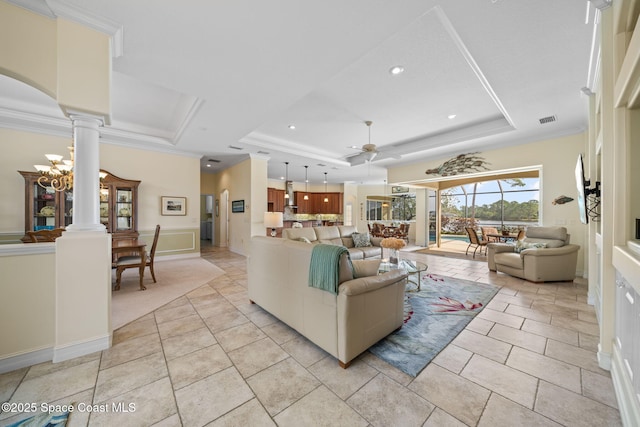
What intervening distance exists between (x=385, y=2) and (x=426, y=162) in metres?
5.87

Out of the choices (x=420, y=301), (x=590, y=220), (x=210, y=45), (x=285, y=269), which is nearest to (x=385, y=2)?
(x=210, y=45)

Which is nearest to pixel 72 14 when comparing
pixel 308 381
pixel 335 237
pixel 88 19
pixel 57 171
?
pixel 88 19

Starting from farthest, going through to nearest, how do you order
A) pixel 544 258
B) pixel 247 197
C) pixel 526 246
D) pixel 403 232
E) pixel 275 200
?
pixel 275 200
pixel 403 232
pixel 247 197
pixel 526 246
pixel 544 258

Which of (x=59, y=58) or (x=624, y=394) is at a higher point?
(x=59, y=58)

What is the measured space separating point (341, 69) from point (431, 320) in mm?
3105

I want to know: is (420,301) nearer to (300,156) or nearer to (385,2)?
(385,2)

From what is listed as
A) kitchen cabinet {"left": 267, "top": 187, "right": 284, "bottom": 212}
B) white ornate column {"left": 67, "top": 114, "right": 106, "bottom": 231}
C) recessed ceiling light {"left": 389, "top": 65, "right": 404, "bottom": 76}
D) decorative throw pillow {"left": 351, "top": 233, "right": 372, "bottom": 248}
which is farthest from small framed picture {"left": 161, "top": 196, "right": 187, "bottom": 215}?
recessed ceiling light {"left": 389, "top": 65, "right": 404, "bottom": 76}

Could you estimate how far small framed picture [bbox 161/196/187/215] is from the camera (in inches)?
237

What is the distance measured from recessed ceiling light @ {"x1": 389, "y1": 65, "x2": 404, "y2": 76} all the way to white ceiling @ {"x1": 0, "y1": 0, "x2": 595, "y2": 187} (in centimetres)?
7

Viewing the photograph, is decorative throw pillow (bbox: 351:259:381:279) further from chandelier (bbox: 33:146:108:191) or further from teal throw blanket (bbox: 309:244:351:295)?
chandelier (bbox: 33:146:108:191)

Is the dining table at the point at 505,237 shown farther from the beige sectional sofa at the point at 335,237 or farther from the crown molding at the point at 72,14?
the crown molding at the point at 72,14

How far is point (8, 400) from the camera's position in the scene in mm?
1585

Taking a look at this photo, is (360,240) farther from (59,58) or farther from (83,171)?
(59,58)

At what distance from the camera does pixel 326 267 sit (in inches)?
77.0
